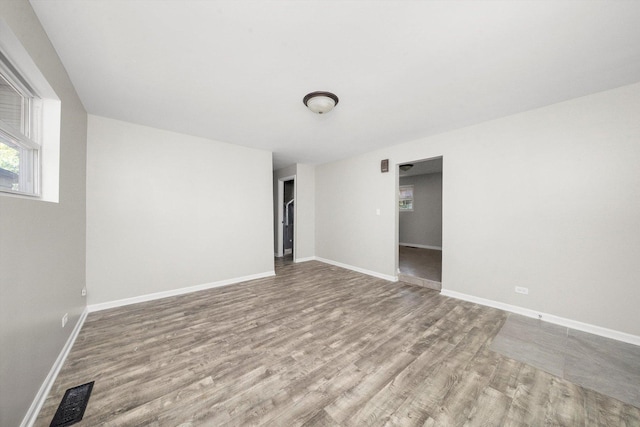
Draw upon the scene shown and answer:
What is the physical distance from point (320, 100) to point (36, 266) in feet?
8.53

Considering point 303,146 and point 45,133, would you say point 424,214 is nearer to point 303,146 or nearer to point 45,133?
point 303,146

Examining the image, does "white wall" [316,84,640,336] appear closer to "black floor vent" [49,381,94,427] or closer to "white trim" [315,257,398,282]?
"white trim" [315,257,398,282]

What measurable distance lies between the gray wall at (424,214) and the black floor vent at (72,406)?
25.3 feet

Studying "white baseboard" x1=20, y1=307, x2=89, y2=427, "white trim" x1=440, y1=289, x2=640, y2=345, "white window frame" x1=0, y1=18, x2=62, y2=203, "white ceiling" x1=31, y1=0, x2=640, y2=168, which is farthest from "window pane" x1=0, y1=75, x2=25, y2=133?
"white trim" x1=440, y1=289, x2=640, y2=345

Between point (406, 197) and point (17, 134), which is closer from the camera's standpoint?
point (17, 134)

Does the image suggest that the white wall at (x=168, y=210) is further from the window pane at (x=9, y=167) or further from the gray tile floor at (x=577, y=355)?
the gray tile floor at (x=577, y=355)

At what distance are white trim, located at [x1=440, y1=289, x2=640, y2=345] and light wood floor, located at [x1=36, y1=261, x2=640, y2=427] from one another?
0.56 ft

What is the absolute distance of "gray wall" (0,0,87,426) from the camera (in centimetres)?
113

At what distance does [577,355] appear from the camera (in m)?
1.94

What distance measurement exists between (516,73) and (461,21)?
1000 mm

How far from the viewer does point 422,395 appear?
1.49m

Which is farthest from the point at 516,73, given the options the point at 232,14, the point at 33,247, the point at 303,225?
the point at 303,225

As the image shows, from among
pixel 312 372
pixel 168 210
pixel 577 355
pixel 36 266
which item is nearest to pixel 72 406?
pixel 36 266

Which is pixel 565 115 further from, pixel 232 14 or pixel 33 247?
pixel 33 247
